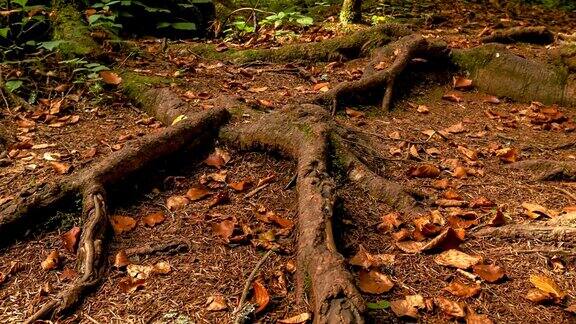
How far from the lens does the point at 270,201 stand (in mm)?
3023

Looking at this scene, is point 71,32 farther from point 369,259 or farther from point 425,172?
point 369,259

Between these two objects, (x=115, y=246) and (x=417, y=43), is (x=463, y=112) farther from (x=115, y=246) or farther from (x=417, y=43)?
(x=115, y=246)

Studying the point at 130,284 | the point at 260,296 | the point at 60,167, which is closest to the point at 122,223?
the point at 130,284

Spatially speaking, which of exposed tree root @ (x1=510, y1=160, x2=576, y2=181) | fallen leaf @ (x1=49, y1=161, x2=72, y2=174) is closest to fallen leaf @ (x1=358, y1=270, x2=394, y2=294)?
exposed tree root @ (x1=510, y1=160, x2=576, y2=181)

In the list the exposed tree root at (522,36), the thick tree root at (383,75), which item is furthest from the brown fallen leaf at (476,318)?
the exposed tree root at (522,36)

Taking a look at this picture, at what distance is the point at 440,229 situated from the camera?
269 centimetres

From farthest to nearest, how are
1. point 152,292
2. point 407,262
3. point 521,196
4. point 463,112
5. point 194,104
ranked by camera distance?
point 463,112 → point 194,104 → point 521,196 → point 407,262 → point 152,292

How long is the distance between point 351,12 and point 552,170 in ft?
14.5

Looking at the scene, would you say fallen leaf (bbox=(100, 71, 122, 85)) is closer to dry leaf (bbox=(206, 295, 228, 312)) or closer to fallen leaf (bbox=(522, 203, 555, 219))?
dry leaf (bbox=(206, 295, 228, 312))

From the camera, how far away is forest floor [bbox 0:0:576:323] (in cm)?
223

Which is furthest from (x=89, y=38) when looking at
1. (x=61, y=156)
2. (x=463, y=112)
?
(x=463, y=112)

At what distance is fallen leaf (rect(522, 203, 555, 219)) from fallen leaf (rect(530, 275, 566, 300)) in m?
0.64

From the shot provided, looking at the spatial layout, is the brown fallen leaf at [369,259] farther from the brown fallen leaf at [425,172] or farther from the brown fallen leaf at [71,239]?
the brown fallen leaf at [71,239]

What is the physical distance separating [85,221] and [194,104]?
5.87 ft
